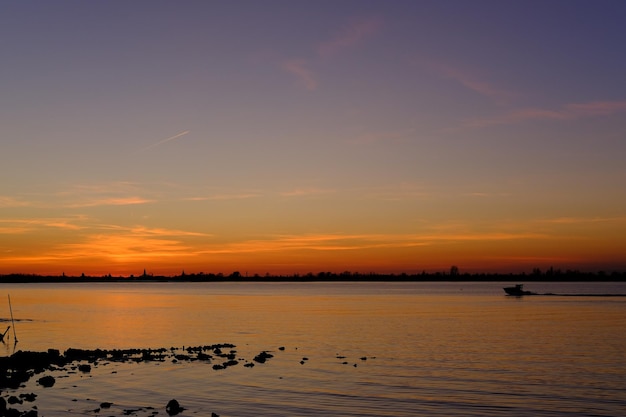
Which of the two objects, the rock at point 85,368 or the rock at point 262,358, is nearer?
the rock at point 85,368

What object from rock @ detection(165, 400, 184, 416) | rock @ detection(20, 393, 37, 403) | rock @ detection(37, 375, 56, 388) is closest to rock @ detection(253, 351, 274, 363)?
rock @ detection(37, 375, 56, 388)

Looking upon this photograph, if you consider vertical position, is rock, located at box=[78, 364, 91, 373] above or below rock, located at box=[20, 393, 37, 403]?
above

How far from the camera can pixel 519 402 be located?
35344 mm

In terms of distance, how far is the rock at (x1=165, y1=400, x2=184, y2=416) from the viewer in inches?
1257

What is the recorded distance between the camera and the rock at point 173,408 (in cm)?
3192

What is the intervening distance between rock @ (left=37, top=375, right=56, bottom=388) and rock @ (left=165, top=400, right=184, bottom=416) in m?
10.5

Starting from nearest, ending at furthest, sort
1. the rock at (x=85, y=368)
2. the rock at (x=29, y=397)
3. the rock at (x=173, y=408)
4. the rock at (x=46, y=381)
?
the rock at (x=173, y=408) < the rock at (x=29, y=397) < the rock at (x=46, y=381) < the rock at (x=85, y=368)

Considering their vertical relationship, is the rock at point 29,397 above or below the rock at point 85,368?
below

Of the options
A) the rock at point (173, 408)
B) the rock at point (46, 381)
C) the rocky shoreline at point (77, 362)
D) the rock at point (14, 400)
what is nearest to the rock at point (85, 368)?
the rocky shoreline at point (77, 362)

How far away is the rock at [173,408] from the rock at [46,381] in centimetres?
1046

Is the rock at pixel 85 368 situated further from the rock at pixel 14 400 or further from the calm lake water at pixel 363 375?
the rock at pixel 14 400

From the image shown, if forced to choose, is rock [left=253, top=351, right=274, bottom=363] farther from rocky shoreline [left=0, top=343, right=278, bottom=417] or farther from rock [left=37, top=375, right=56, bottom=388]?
rock [left=37, top=375, right=56, bottom=388]

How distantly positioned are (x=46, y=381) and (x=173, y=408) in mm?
11690

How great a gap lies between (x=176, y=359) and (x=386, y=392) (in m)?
20.0
